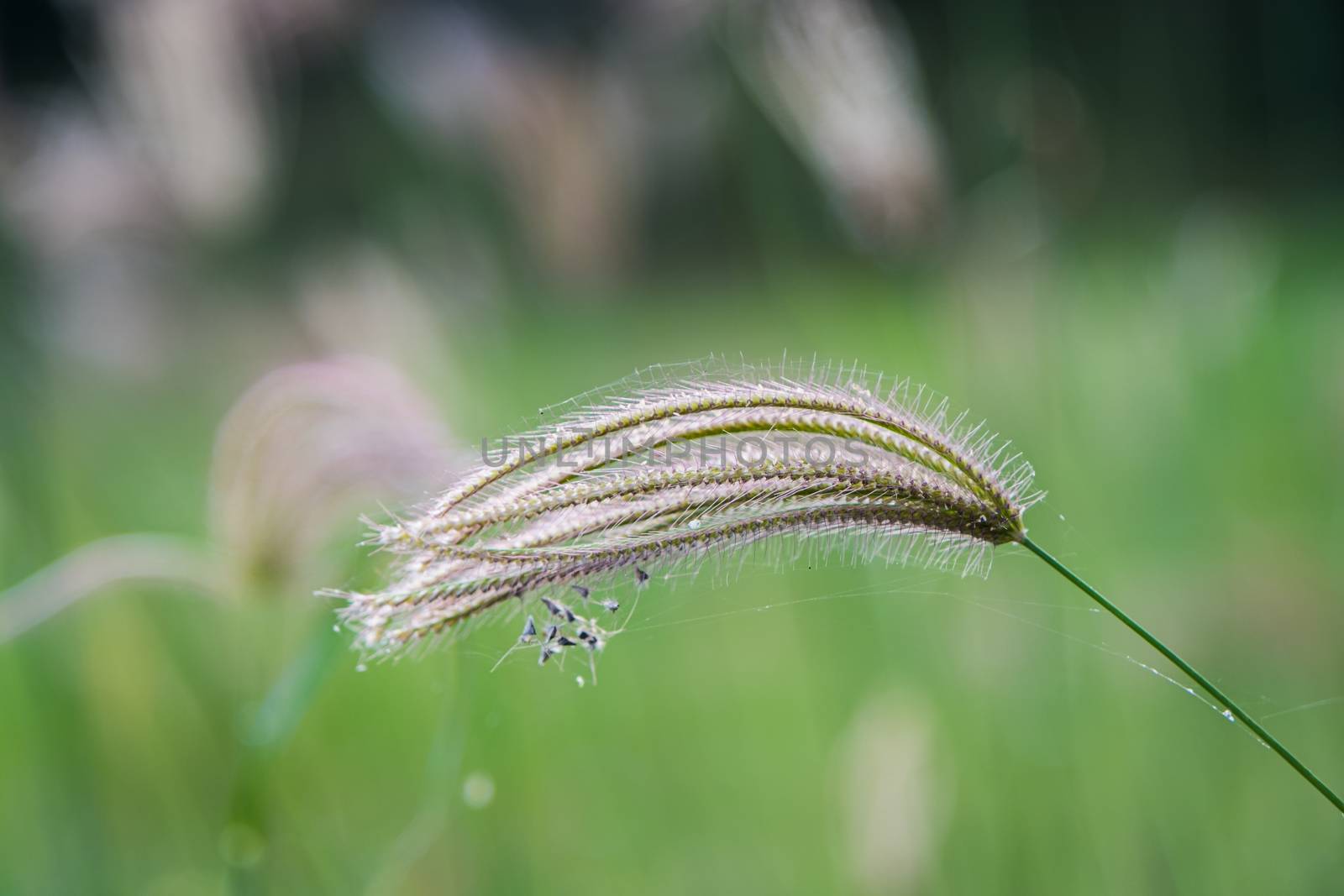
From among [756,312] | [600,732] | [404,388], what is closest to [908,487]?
[404,388]

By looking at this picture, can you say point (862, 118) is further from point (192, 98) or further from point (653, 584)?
point (192, 98)

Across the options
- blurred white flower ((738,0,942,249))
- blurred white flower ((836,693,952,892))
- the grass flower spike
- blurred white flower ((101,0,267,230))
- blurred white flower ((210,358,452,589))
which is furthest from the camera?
blurred white flower ((101,0,267,230))

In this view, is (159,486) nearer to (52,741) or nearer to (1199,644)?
(52,741)

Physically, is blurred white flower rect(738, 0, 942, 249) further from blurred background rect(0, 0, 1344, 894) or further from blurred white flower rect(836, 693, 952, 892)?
blurred white flower rect(836, 693, 952, 892)

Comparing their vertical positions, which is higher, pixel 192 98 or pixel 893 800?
pixel 192 98

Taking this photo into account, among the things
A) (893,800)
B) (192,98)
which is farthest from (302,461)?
(192,98)

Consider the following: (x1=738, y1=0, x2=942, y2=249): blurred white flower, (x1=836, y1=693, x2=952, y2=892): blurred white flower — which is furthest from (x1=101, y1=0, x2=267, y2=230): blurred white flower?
(x1=836, y1=693, x2=952, y2=892): blurred white flower

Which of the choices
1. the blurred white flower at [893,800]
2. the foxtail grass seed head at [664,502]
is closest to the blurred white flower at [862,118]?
the blurred white flower at [893,800]
